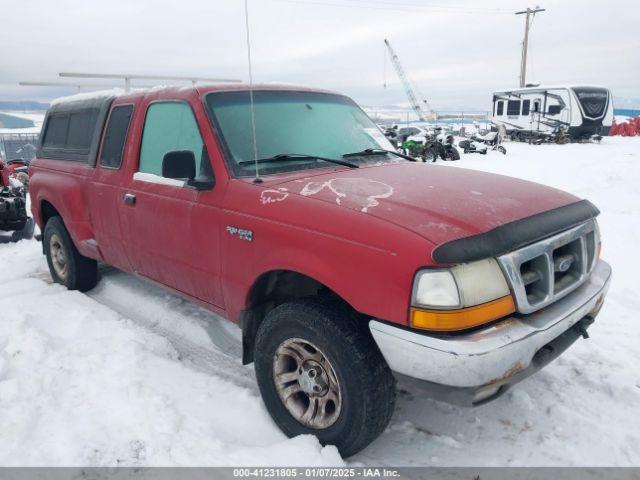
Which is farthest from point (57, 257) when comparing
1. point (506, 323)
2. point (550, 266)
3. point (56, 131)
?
point (550, 266)

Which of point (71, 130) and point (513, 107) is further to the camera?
point (513, 107)

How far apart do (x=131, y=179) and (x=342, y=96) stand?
188 centimetres

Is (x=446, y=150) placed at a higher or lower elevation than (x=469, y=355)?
lower

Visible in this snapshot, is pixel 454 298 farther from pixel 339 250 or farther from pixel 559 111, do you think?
pixel 559 111

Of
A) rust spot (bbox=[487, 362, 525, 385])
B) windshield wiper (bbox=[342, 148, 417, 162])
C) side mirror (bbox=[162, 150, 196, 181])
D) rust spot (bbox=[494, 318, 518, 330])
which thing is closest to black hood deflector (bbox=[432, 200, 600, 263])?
rust spot (bbox=[494, 318, 518, 330])

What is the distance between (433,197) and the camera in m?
2.63

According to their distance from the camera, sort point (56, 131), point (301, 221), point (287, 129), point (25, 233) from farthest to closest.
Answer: point (25, 233) → point (56, 131) → point (287, 129) → point (301, 221)

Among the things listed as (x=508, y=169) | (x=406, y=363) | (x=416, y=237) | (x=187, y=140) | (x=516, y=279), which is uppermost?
(x=187, y=140)

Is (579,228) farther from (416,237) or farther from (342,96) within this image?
(342,96)

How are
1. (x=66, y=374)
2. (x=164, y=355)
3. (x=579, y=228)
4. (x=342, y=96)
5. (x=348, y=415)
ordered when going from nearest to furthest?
(x=348, y=415) → (x=579, y=228) → (x=66, y=374) → (x=164, y=355) → (x=342, y=96)

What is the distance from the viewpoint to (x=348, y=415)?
245cm

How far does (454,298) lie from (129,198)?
8.78 feet

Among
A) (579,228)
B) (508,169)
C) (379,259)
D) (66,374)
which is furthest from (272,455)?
(508,169)

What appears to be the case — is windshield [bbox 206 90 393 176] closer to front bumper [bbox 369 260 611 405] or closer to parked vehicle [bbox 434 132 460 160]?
front bumper [bbox 369 260 611 405]
